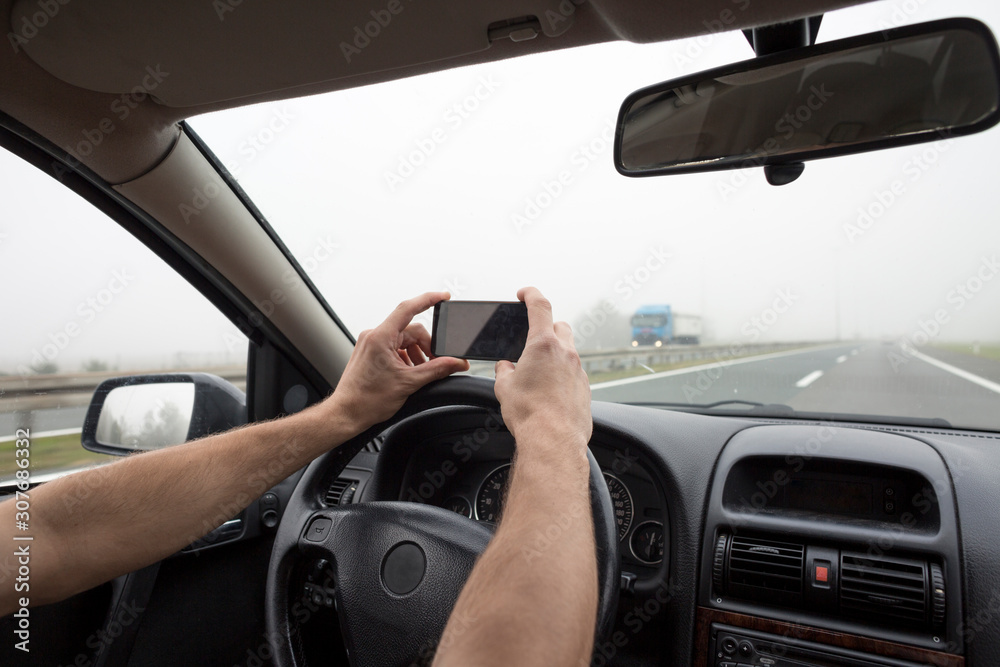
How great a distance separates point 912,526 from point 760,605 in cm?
58

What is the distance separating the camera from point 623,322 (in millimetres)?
3250

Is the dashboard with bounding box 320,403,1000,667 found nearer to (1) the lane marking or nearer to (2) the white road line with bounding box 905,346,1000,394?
(2) the white road line with bounding box 905,346,1000,394

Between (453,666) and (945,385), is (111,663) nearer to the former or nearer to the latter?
(453,666)

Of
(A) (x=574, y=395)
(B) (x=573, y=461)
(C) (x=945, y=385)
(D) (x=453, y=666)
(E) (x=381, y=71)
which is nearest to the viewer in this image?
(D) (x=453, y=666)

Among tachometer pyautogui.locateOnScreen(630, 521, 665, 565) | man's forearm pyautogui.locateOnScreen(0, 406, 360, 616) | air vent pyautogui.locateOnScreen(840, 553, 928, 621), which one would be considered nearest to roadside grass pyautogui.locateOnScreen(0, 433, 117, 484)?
man's forearm pyautogui.locateOnScreen(0, 406, 360, 616)

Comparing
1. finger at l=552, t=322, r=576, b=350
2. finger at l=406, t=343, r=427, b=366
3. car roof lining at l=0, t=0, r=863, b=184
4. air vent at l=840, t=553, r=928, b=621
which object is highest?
car roof lining at l=0, t=0, r=863, b=184

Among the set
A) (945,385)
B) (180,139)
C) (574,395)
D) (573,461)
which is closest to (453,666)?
(573,461)

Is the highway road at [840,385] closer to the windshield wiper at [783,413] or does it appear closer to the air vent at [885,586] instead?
the windshield wiper at [783,413]

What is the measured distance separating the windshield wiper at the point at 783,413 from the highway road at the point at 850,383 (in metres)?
0.02

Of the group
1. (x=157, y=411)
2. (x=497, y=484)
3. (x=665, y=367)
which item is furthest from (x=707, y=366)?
(x=157, y=411)

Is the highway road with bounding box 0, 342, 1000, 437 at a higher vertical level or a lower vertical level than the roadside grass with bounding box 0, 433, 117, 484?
higher

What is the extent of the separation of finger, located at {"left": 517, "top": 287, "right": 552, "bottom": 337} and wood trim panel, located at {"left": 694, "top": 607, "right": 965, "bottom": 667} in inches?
50.9

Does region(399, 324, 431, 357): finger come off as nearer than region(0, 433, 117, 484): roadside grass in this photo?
Yes

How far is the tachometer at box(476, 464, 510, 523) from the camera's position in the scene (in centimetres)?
244
